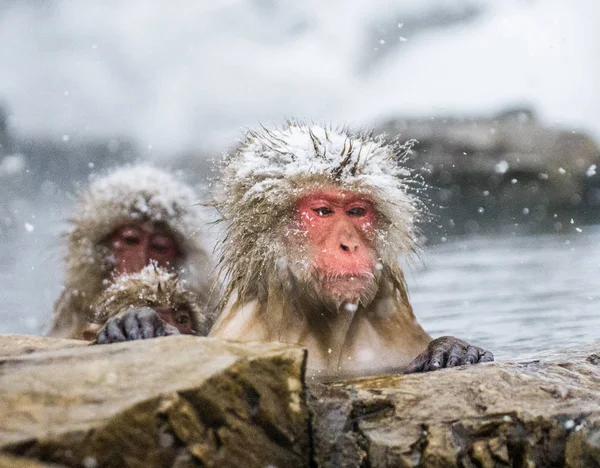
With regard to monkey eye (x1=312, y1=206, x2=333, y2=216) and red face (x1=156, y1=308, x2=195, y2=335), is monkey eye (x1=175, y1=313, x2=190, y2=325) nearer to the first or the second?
red face (x1=156, y1=308, x2=195, y2=335)

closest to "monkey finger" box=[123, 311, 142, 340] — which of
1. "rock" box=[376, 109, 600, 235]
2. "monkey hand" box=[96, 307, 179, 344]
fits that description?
"monkey hand" box=[96, 307, 179, 344]

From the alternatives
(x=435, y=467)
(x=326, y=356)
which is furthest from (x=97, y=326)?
(x=435, y=467)

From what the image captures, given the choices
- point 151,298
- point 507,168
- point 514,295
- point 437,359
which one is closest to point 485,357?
point 437,359

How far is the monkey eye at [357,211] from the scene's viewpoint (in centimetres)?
303

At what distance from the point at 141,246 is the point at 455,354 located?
2234mm

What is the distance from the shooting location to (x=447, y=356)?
2.66m

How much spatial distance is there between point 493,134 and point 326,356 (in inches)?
646

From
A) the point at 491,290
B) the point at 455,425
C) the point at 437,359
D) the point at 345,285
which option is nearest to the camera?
the point at 455,425

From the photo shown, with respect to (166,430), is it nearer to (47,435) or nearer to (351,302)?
(47,435)

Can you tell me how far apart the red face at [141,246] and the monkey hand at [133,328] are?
176 cm

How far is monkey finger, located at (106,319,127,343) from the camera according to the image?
8.29ft

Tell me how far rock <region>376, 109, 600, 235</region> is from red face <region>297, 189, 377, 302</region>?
1392cm

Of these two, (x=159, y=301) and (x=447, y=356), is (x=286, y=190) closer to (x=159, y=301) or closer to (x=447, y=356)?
(x=447, y=356)

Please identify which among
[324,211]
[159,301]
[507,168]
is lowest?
[159,301]
